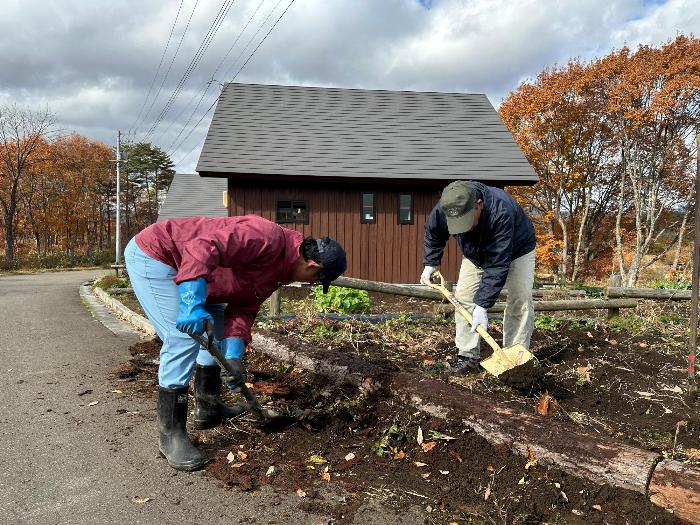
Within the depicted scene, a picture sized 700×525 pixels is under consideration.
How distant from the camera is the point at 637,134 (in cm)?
2061

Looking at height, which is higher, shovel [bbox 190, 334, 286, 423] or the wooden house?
the wooden house

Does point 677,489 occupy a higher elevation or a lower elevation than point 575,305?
lower

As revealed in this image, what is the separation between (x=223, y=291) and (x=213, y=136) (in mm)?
11584

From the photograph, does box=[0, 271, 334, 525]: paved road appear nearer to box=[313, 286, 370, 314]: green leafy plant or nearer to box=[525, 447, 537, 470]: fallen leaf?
box=[525, 447, 537, 470]: fallen leaf

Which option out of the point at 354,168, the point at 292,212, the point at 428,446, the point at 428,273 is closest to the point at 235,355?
the point at 428,446

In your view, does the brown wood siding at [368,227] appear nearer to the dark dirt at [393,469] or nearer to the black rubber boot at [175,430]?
the dark dirt at [393,469]

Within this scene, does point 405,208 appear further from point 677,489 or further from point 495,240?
point 677,489

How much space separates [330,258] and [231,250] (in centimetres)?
57

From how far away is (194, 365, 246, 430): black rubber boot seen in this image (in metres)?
3.44

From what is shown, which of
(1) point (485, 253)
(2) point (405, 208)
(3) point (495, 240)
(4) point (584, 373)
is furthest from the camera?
(2) point (405, 208)

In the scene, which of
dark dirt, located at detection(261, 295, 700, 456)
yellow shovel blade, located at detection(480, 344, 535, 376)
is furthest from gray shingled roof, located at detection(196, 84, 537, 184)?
yellow shovel blade, located at detection(480, 344, 535, 376)

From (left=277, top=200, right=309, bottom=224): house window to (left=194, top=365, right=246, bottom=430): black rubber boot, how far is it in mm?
9952

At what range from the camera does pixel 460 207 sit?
3.62 metres

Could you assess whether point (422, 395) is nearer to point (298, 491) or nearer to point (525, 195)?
point (298, 491)
